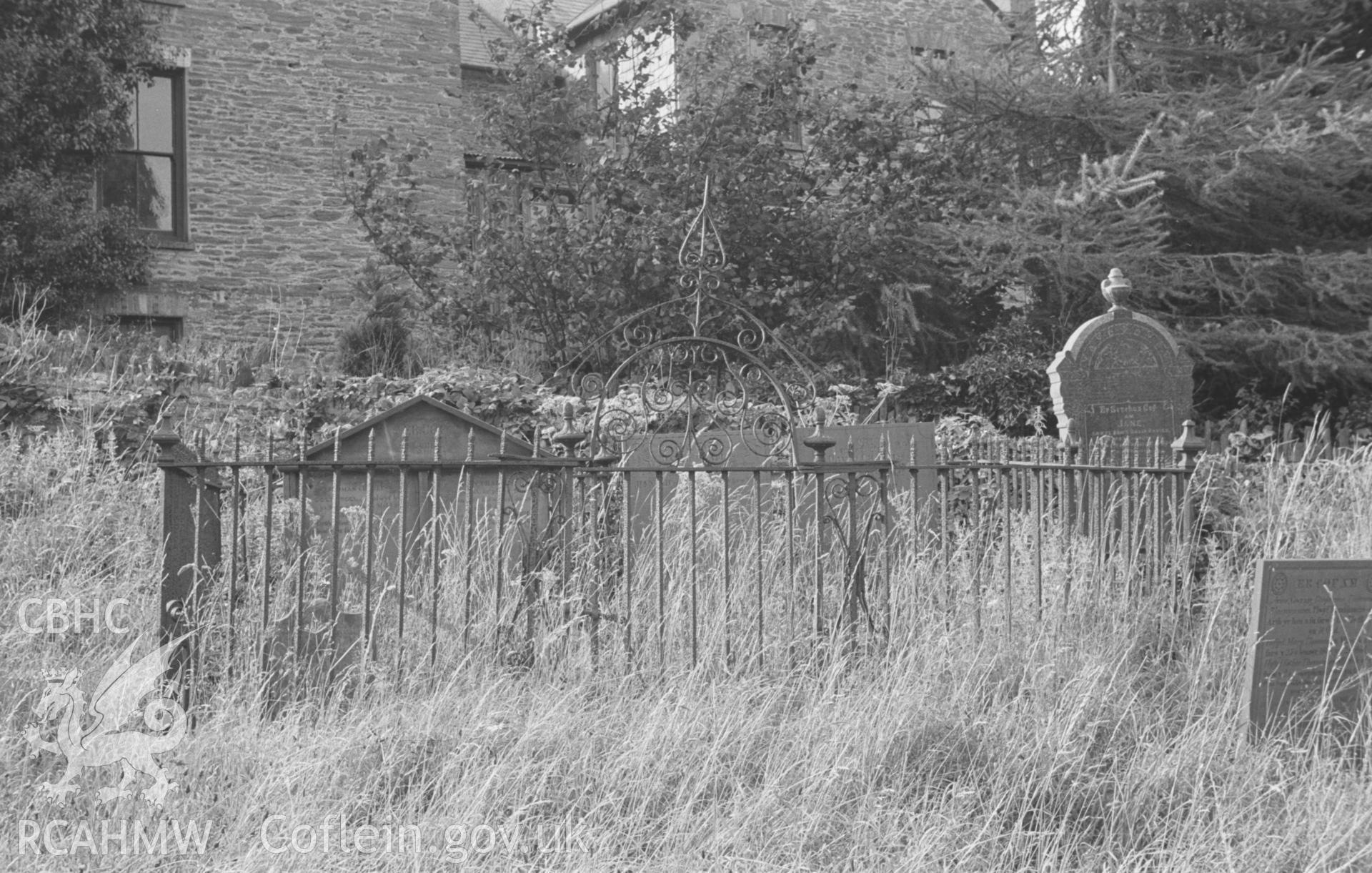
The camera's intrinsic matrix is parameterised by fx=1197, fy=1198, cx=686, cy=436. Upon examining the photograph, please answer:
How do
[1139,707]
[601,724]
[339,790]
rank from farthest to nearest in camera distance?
[1139,707] < [601,724] < [339,790]

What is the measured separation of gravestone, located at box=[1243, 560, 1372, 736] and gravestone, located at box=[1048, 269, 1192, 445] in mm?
2821

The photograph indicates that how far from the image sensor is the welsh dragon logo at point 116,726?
3705 mm

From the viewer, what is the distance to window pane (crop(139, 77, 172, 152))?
543 inches

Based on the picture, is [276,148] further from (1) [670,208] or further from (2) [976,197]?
(2) [976,197]

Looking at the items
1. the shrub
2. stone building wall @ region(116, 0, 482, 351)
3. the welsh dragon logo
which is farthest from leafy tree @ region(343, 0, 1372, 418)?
the welsh dragon logo

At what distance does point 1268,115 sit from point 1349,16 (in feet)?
7.91

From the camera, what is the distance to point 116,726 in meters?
4.07

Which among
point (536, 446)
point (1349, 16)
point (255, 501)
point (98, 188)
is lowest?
point (255, 501)

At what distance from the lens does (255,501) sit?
6.74 metres

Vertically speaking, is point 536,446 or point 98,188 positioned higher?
point 98,188

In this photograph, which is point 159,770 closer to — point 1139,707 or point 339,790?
point 339,790

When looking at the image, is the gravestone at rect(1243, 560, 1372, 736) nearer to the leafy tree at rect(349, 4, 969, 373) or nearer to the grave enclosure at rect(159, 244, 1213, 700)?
the grave enclosure at rect(159, 244, 1213, 700)

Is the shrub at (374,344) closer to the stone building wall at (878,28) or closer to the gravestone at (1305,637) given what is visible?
the stone building wall at (878,28)

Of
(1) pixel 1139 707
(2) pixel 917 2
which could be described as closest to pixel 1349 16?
(2) pixel 917 2
